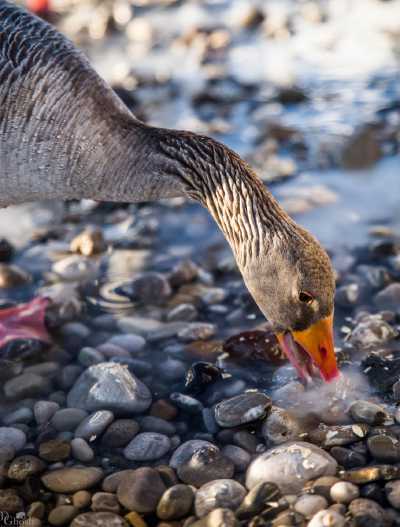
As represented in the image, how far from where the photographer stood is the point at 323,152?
8.24 meters

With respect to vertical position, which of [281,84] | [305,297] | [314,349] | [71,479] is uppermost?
[281,84]

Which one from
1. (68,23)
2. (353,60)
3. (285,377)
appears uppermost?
(68,23)

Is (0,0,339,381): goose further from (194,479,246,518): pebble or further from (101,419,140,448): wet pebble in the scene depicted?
(101,419,140,448): wet pebble

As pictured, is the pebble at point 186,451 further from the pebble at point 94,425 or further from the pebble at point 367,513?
the pebble at point 367,513

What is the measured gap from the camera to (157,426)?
4.52 m

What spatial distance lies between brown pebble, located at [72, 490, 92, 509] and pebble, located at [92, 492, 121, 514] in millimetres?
38

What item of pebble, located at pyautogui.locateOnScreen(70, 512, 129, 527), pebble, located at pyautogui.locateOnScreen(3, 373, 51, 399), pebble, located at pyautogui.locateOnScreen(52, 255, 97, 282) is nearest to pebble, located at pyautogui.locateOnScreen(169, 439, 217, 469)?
pebble, located at pyautogui.locateOnScreen(70, 512, 129, 527)

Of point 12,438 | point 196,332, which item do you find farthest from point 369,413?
point 12,438

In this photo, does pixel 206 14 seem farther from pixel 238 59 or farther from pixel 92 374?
pixel 92 374

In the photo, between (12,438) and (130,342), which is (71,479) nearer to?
(12,438)

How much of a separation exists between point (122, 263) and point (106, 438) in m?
2.26

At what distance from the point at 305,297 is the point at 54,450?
156 centimetres

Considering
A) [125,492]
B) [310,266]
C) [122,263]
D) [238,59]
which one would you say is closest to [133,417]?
[125,492]

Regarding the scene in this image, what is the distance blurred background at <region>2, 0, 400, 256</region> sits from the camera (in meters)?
7.48
